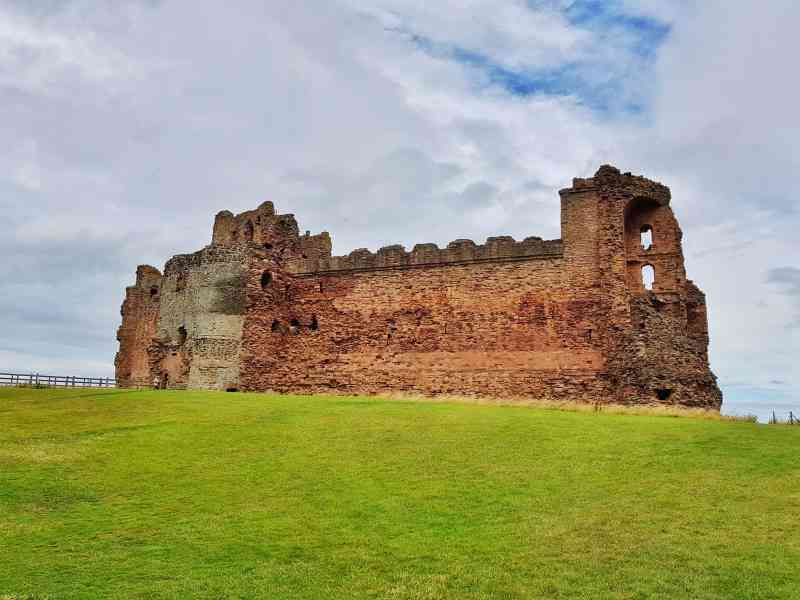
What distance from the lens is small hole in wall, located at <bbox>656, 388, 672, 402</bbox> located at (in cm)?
2381

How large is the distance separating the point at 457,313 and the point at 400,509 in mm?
16612

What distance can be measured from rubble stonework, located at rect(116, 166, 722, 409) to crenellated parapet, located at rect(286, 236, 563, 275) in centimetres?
5

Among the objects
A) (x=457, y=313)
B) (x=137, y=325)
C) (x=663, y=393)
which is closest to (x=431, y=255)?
(x=457, y=313)

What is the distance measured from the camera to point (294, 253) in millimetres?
31234

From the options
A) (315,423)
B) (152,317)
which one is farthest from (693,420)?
(152,317)

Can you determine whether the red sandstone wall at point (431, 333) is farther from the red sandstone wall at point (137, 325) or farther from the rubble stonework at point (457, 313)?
the red sandstone wall at point (137, 325)

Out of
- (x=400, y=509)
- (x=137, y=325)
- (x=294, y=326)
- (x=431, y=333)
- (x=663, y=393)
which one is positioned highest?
(x=137, y=325)

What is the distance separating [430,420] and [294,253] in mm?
15232

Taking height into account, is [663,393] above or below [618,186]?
below

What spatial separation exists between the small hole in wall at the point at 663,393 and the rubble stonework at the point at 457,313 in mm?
87

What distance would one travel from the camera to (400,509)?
36.5 feet

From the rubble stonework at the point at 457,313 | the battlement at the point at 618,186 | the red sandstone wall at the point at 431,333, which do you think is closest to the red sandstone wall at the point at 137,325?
the rubble stonework at the point at 457,313

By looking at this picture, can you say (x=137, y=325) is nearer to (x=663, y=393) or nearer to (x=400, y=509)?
(x=663, y=393)

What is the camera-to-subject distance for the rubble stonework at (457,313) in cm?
2478
